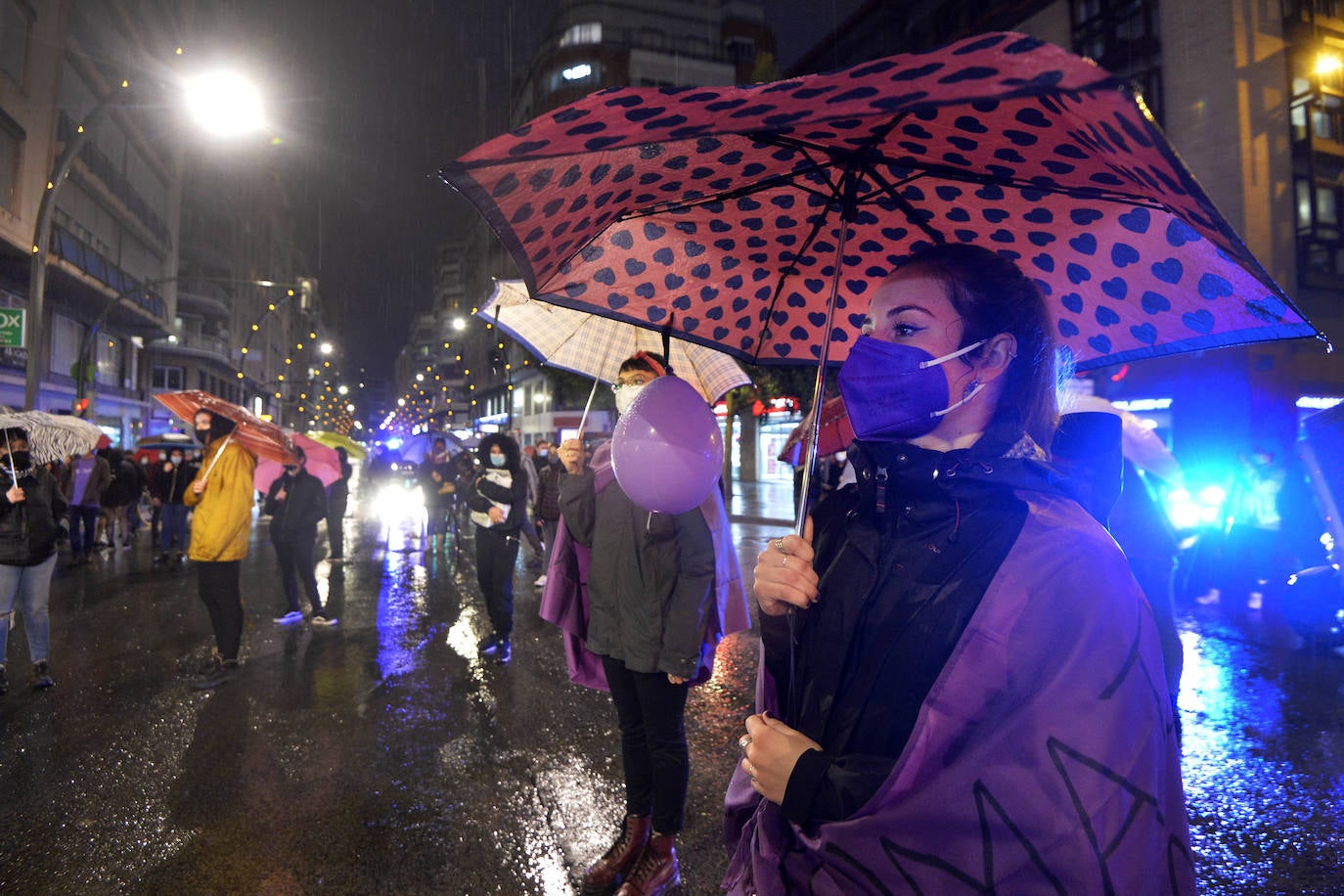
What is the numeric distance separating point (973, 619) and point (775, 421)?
1487 inches

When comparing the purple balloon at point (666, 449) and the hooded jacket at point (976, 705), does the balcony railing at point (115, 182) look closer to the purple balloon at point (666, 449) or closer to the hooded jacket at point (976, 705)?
the purple balloon at point (666, 449)

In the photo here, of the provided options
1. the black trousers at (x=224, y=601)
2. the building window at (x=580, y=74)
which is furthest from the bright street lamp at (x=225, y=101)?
the building window at (x=580, y=74)

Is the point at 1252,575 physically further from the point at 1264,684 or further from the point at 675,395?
the point at 675,395

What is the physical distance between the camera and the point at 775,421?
38562 millimetres

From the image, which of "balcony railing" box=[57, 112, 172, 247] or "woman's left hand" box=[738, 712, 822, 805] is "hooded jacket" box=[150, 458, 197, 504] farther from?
"balcony railing" box=[57, 112, 172, 247]

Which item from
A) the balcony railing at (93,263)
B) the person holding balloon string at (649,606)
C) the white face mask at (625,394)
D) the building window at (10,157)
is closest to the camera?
the person holding balloon string at (649,606)

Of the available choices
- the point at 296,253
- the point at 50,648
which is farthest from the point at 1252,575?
the point at 296,253

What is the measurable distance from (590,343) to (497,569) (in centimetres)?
292

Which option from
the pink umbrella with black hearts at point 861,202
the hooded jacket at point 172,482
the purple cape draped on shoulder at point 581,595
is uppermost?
the pink umbrella with black hearts at point 861,202

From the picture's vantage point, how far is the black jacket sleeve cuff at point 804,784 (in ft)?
4.25

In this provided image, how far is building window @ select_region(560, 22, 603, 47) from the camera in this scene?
49.1 m

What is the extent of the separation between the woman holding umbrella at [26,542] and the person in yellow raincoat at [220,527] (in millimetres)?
1116

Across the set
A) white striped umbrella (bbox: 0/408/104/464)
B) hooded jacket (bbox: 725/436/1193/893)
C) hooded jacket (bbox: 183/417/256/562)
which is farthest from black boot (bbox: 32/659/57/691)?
hooded jacket (bbox: 725/436/1193/893)

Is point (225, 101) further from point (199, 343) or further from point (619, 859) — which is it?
point (199, 343)
